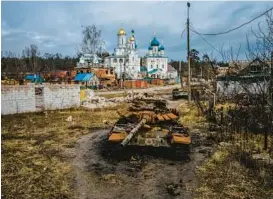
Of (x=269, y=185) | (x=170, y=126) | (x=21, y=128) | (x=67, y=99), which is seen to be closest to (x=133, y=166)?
(x=170, y=126)

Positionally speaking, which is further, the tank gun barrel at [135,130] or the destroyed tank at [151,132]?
the destroyed tank at [151,132]

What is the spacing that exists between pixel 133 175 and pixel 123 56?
6962cm

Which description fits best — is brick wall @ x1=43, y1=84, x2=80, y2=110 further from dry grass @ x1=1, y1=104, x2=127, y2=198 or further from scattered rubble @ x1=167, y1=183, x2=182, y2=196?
scattered rubble @ x1=167, y1=183, x2=182, y2=196

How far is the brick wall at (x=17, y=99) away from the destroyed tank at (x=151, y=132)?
10473mm

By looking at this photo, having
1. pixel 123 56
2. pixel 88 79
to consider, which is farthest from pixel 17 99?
pixel 123 56

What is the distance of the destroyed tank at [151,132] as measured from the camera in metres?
9.71

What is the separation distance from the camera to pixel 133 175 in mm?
8258

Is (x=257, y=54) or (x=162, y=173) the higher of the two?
(x=257, y=54)

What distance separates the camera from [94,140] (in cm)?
1296

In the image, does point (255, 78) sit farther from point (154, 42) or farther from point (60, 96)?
point (154, 42)

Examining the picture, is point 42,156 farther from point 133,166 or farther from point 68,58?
point 68,58

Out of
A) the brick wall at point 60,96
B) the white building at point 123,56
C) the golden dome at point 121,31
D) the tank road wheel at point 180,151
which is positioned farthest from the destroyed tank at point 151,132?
the golden dome at point 121,31

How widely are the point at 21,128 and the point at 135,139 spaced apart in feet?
26.2

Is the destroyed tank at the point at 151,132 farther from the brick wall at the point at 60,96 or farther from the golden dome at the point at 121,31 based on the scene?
the golden dome at the point at 121,31
